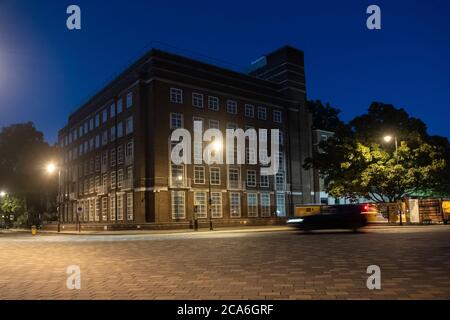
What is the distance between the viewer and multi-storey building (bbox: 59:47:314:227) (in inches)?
1800

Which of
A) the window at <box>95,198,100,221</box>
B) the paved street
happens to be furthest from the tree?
the window at <box>95,198,100,221</box>

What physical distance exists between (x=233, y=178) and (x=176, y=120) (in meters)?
10.1

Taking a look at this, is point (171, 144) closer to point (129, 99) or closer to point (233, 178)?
point (129, 99)

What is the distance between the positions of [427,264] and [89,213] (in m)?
54.2

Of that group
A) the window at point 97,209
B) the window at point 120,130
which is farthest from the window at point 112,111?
the window at point 97,209

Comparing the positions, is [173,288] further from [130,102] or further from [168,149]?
[130,102]

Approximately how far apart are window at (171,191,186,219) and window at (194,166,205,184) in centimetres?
273

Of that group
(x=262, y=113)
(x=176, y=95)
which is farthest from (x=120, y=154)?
(x=262, y=113)

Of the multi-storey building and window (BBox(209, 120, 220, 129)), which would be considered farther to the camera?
window (BBox(209, 120, 220, 129))

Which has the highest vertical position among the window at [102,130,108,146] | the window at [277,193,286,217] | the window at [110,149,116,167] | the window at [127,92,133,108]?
the window at [127,92,133,108]

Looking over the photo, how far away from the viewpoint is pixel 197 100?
1967 inches

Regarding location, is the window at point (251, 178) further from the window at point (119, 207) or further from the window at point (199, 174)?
the window at point (119, 207)

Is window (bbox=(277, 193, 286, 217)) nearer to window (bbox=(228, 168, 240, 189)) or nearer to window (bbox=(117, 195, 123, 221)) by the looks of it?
window (bbox=(228, 168, 240, 189))

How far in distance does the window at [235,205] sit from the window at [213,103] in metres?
10.5
